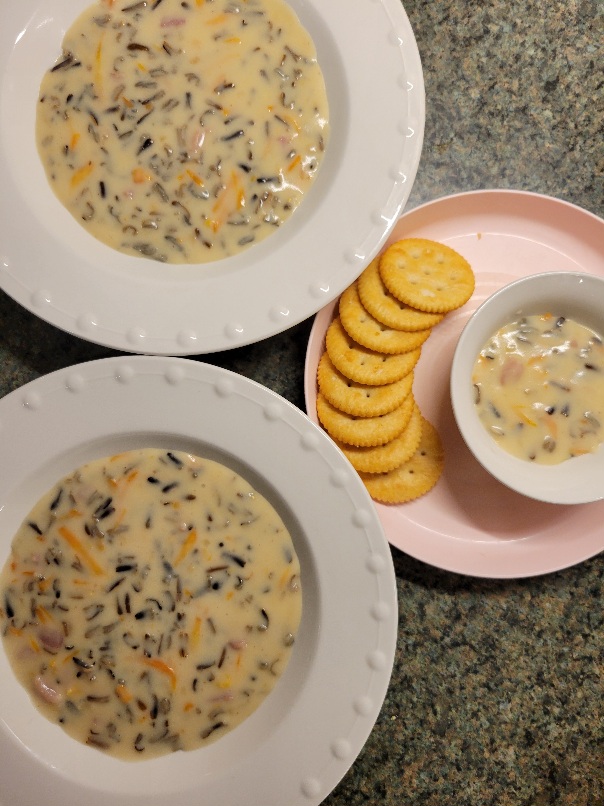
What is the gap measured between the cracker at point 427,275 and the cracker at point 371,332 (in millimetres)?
74

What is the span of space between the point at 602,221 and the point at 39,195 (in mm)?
1303

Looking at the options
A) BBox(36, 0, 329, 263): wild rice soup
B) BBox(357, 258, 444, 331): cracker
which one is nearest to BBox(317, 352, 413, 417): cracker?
BBox(357, 258, 444, 331): cracker

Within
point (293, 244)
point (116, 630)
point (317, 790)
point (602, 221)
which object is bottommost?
point (317, 790)

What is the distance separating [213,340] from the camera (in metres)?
1.38

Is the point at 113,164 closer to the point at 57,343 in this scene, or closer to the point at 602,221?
the point at 57,343

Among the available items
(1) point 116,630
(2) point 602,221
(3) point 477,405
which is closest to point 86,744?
(1) point 116,630

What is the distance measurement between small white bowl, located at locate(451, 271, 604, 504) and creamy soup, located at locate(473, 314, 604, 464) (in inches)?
1.1

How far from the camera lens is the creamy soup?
1.49 meters

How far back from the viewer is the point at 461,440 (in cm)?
163

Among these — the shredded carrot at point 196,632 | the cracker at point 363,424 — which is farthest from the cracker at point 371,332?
the shredded carrot at point 196,632

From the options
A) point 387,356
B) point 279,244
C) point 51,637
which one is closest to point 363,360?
point 387,356

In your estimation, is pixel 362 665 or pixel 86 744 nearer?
pixel 362 665

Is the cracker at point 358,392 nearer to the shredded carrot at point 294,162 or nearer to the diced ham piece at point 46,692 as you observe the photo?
the shredded carrot at point 294,162

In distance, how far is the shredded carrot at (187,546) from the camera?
1455 millimetres
